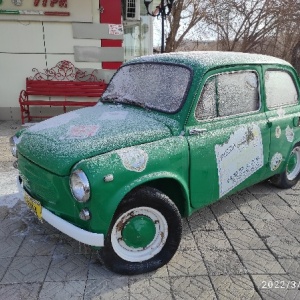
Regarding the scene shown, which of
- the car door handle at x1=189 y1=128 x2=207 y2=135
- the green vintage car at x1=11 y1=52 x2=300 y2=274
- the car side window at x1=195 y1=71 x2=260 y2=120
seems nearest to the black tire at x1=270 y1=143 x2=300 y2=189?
the green vintage car at x1=11 y1=52 x2=300 y2=274

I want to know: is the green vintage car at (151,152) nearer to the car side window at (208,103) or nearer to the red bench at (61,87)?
the car side window at (208,103)

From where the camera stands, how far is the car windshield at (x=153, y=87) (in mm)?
3108

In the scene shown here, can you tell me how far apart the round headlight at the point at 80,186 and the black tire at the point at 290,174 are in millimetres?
3048

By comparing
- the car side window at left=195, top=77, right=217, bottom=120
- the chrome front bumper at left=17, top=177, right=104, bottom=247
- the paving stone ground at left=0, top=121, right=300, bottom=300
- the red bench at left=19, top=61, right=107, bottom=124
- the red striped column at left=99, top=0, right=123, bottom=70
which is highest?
the red striped column at left=99, top=0, right=123, bottom=70

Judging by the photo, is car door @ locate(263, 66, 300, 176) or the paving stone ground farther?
car door @ locate(263, 66, 300, 176)

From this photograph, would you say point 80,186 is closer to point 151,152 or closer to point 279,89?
point 151,152

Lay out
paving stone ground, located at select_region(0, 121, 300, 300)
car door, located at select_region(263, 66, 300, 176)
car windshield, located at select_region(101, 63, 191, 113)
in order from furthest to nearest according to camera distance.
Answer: car door, located at select_region(263, 66, 300, 176) < car windshield, located at select_region(101, 63, 191, 113) < paving stone ground, located at select_region(0, 121, 300, 300)

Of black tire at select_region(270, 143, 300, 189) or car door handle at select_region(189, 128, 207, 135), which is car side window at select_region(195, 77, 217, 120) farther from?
black tire at select_region(270, 143, 300, 189)

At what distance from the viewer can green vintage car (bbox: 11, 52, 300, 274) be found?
250cm

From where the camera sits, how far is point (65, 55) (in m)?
8.38

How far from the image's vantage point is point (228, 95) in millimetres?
3322

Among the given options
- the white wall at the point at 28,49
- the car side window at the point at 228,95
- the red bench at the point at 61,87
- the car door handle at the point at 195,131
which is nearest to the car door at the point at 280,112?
the car side window at the point at 228,95

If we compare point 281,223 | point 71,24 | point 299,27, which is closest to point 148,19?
point 71,24

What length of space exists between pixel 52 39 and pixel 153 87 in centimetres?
596
